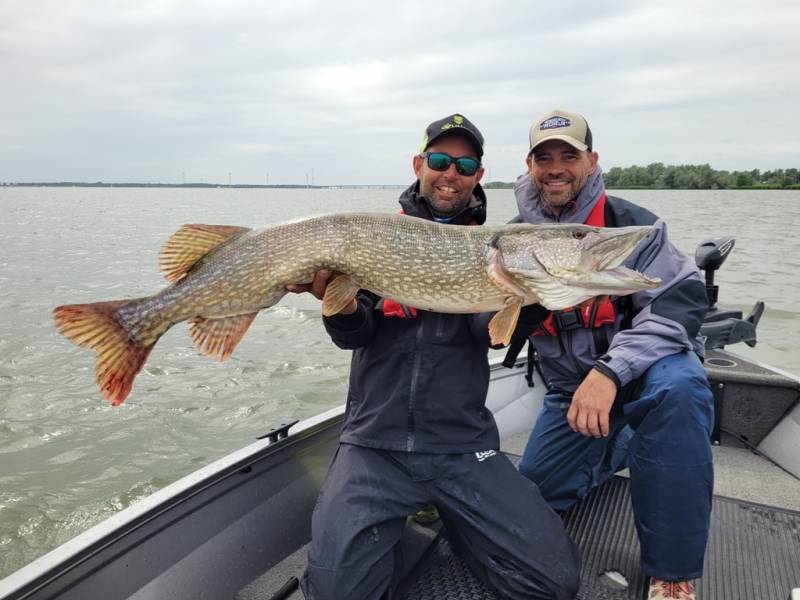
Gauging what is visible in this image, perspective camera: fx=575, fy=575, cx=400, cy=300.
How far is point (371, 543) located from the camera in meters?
2.24

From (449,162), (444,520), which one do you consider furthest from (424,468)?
(449,162)

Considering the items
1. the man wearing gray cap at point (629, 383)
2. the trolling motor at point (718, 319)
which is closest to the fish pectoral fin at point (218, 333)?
the man wearing gray cap at point (629, 383)

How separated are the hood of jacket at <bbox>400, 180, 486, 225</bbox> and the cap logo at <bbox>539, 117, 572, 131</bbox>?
46 cm

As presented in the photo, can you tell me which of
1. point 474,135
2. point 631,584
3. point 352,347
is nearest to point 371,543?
point 352,347

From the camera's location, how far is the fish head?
2.41 metres

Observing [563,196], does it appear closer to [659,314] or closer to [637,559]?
[659,314]

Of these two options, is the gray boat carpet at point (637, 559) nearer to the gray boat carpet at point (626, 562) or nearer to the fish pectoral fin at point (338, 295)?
the gray boat carpet at point (626, 562)

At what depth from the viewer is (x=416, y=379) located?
248 cm

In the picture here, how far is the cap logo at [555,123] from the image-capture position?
9.58 feet

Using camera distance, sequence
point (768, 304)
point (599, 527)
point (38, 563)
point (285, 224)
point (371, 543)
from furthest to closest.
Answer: point (768, 304)
point (599, 527)
point (285, 224)
point (371, 543)
point (38, 563)

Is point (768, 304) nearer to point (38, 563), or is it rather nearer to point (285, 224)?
point (285, 224)

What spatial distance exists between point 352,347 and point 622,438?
1526 millimetres

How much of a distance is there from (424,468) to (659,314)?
121 centimetres

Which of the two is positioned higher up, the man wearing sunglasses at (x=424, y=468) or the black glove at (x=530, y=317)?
the black glove at (x=530, y=317)
